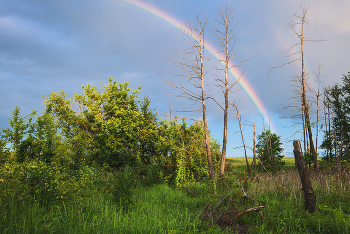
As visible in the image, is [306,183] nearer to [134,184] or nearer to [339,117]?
[134,184]

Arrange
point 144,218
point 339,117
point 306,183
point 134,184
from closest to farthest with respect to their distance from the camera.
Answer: point 144,218
point 306,183
point 134,184
point 339,117

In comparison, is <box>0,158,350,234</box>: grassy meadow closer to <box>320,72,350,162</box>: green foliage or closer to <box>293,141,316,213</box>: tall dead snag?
<box>293,141,316,213</box>: tall dead snag

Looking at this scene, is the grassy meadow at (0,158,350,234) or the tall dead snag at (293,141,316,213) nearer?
the grassy meadow at (0,158,350,234)

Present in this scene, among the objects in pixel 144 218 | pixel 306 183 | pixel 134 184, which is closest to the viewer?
pixel 144 218

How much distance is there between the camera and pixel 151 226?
432cm

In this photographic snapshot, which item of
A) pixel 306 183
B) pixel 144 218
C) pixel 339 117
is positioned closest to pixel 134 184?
pixel 144 218

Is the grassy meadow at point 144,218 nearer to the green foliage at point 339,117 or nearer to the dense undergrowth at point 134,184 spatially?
the dense undergrowth at point 134,184

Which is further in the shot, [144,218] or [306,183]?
[306,183]

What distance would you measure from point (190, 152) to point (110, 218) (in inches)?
349

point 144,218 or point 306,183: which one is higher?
point 306,183

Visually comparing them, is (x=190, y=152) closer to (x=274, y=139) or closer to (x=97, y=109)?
(x=97, y=109)

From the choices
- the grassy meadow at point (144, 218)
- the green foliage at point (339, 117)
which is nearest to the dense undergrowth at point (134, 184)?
the grassy meadow at point (144, 218)

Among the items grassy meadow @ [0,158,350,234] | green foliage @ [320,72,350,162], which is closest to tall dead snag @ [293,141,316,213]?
grassy meadow @ [0,158,350,234]

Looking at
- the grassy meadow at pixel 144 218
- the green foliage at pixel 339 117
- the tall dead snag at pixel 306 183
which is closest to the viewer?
the grassy meadow at pixel 144 218
